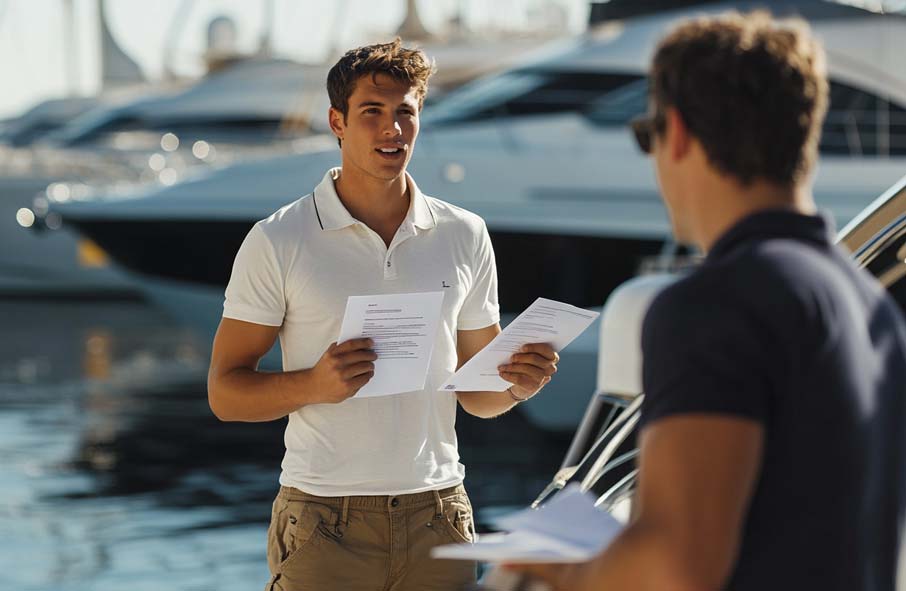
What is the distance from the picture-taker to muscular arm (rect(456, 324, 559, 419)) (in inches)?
114

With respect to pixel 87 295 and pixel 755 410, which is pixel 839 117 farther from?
pixel 87 295

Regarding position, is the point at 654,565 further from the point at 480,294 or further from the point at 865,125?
the point at 865,125

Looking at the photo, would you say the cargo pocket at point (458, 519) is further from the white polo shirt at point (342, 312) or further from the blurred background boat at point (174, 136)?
the blurred background boat at point (174, 136)

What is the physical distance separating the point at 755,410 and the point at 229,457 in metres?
8.44

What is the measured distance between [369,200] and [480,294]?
11.5 inches

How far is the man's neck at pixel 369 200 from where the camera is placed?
296 cm

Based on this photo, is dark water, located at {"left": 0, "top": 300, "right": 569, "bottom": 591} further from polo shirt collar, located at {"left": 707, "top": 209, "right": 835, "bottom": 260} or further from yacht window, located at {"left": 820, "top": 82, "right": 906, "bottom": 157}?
polo shirt collar, located at {"left": 707, "top": 209, "right": 835, "bottom": 260}

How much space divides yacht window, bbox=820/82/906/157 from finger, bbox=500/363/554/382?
8823 mm

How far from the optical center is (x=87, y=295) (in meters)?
22.1

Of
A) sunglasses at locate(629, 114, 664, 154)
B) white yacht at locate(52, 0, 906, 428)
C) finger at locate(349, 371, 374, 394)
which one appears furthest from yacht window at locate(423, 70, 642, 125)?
sunglasses at locate(629, 114, 664, 154)

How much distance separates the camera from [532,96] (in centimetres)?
1184

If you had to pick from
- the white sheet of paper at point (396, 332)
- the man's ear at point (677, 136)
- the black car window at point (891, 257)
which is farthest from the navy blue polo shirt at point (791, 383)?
the black car window at point (891, 257)

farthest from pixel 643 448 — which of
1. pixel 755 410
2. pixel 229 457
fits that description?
pixel 229 457

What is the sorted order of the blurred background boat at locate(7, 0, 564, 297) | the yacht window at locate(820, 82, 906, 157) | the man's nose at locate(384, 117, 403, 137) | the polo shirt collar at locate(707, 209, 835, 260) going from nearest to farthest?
the polo shirt collar at locate(707, 209, 835, 260)
the man's nose at locate(384, 117, 403, 137)
the yacht window at locate(820, 82, 906, 157)
the blurred background boat at locate(7, 0, 564, 297)
